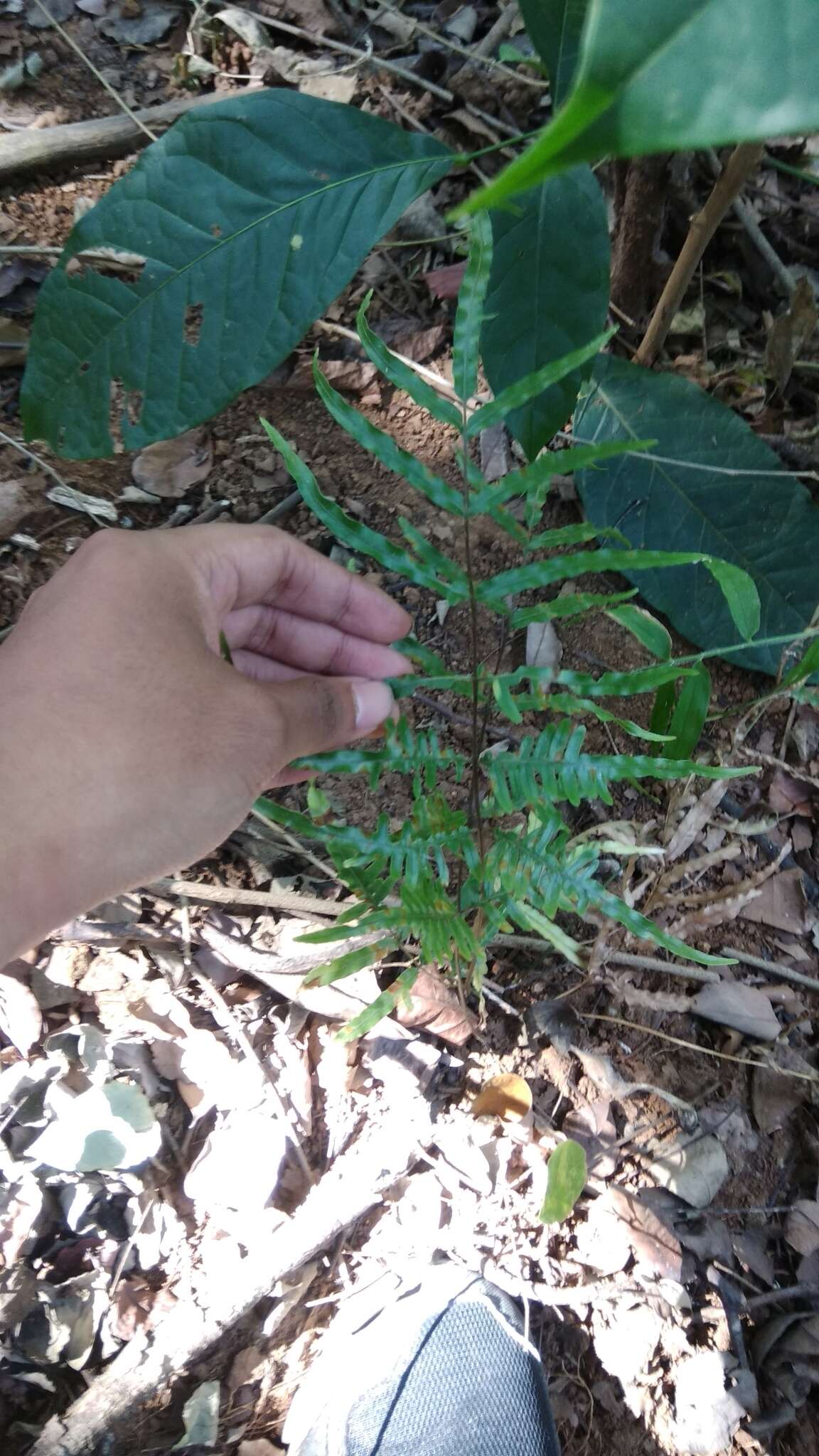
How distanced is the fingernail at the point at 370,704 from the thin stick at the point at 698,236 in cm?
86

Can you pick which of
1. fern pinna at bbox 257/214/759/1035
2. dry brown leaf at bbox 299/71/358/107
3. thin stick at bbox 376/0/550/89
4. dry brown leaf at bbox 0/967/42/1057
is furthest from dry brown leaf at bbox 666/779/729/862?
dry brown leaf at bbox 299/71/358/107

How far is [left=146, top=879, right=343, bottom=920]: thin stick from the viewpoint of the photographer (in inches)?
58.7

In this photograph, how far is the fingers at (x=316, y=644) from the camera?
1.46 metres

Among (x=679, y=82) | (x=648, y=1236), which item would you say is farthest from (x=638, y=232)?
(x=648, y=1236)

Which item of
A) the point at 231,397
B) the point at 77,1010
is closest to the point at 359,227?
the point at 231,397

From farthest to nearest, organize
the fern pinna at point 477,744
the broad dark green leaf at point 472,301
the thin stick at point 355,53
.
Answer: the thin stick at point 355,53, the fern pinna at point 477,744, the broad dark green leaf at point 472,301

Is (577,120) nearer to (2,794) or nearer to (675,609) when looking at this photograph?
(2,794)

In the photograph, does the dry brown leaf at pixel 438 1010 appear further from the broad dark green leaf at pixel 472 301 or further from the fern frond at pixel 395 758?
the broad dark green leaf at pixel 472 301

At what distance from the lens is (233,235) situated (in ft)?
4.22

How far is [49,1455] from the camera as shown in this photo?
4.04 feet

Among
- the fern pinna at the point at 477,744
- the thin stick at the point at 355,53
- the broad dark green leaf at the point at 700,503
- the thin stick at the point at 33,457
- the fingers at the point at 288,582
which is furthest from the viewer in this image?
the thin stick at the point at 355,53

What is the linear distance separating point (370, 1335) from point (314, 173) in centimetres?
180

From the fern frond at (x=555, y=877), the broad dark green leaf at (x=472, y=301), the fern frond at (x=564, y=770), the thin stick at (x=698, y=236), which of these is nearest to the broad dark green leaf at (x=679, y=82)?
the broad dark green leaf at (x=472, y=301)

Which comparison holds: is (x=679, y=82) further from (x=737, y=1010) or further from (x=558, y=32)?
(x=737, y=1010)
